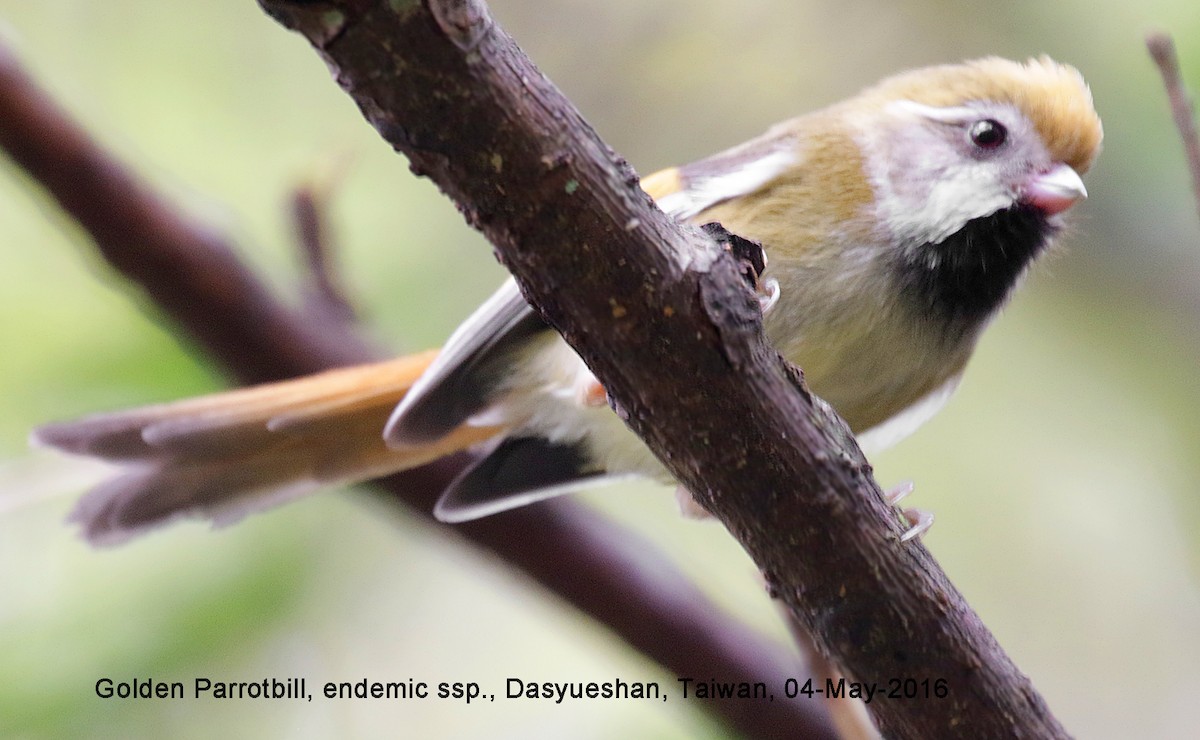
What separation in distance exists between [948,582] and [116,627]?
6.48 ft

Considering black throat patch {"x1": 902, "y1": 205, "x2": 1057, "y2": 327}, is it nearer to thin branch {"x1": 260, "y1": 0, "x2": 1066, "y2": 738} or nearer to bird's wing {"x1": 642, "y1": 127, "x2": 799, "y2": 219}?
bird's wing {"x1": 642, "y1": 127, "x2": 799, "y2": 219}

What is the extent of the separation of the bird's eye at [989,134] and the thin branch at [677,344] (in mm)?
1075

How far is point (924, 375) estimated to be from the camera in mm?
2195

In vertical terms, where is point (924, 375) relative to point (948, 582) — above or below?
above

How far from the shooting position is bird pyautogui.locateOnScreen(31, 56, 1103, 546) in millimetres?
2076

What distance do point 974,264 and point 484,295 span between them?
1779 mm

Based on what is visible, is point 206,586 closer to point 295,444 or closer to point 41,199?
point 295,444

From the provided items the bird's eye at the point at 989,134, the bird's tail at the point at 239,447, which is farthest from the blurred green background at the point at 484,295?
the bird's eye at the point at 989,134

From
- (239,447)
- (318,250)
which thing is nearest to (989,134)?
(318,250)

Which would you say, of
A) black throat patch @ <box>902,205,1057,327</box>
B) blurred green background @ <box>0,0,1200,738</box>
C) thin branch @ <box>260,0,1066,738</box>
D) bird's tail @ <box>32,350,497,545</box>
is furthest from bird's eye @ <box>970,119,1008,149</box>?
bird's tail @ <box>32,350,497,545</box>

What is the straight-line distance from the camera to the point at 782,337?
202 cm

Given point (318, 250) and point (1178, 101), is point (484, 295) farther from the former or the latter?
point (1178, 101)

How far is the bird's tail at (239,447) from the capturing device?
224 cm

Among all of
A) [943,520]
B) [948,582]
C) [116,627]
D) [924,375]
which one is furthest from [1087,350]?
[116,627]
